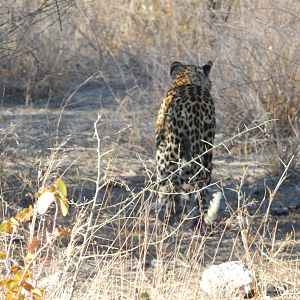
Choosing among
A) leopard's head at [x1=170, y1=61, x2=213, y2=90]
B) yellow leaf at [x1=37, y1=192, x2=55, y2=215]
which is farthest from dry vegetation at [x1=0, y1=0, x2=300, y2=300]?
yellow leaf at [x1=37, y1=192, x2=55, y2=215]

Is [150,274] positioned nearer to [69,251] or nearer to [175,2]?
[69,251]

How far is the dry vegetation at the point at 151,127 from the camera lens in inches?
232

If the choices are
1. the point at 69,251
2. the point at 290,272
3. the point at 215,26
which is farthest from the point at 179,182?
the point at 69,251

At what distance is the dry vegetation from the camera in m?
5.89

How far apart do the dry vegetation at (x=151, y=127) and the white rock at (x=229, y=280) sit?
0.06 metres

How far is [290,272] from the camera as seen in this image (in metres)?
5.28

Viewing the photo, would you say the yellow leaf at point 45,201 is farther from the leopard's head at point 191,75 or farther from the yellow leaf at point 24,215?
the leopard's head at point 191,75

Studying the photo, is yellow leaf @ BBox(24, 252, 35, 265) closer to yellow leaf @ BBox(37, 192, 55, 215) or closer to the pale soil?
yellow leaf @ BBox(37, 192, 55, 215)

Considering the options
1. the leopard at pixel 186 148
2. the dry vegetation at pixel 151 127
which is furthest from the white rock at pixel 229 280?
the leopard at pixel 186 148

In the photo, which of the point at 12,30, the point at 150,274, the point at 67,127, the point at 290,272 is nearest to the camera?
the point at 290,272

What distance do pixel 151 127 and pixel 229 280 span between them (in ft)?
15.0

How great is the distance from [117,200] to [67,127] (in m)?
2.40

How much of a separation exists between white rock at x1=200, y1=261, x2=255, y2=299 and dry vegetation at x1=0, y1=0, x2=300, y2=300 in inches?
2.5

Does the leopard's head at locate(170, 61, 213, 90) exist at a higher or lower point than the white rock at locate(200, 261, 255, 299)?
higher
